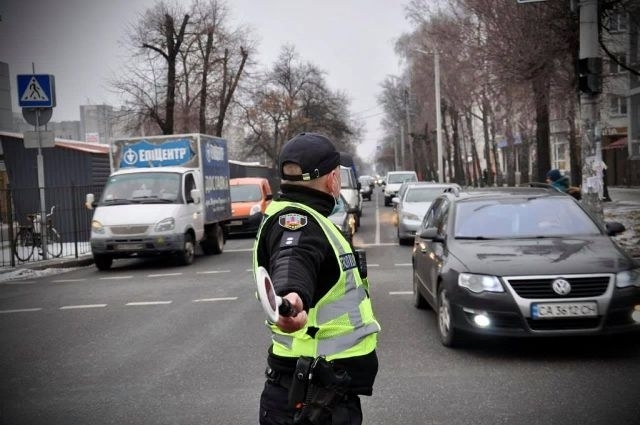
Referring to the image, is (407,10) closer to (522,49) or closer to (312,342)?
(522,49)

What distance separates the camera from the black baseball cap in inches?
99.8

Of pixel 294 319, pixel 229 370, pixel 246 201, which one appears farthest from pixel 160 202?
pixel 294 319

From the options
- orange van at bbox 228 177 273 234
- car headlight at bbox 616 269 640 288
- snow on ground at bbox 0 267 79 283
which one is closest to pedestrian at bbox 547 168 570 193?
car headlight at bbox 616 269 640 288

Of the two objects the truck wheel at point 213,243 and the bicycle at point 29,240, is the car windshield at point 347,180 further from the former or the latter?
the bicycle at point 29,240

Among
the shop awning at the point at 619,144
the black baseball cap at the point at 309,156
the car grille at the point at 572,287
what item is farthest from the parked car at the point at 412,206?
the shop awning at the point at 619,144

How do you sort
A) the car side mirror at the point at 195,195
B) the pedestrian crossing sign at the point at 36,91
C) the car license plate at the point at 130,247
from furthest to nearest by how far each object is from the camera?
the pedestrian crossing sign at the point at 36,91, the car side mirror at the point at 195,195, the car license plate at the point at 130,247

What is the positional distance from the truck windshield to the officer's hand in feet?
42.6

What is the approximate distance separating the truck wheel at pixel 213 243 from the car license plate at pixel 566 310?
12.2 meters

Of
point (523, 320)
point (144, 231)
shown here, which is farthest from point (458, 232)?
point (144, 231)

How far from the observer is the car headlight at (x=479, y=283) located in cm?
602

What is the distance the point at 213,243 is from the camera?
56.2ft

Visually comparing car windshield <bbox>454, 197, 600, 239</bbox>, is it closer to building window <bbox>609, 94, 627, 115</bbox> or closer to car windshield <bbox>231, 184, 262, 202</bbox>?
car windshield <bbox>231, 184, 262, 202</bbox>

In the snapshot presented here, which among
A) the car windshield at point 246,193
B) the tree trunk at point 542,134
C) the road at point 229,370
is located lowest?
the road at point 229,370

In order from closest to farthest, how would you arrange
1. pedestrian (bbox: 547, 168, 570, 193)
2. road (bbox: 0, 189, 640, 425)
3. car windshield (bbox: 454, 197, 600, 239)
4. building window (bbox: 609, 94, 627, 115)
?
road (bbox: 0, 189, 640, 425) → car windshield (bbox: 454, 197, 600, 239) → pedestrian (bbox: 547, 168, 570, 193) → building window (bbox: 609, 94, 627, 115)
